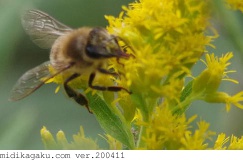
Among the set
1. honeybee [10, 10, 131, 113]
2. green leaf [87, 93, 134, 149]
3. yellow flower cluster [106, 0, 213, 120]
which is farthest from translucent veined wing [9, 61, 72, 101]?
yellow flower cluster [106, 0, 213, 120]

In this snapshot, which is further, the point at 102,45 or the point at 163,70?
the point at 102,45

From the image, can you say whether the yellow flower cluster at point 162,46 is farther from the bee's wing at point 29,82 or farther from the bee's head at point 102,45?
the bee's wing at point 29,82

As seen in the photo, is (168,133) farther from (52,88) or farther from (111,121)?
(52,88)

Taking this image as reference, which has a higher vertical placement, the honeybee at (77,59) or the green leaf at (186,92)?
the honeybee at (77,59)

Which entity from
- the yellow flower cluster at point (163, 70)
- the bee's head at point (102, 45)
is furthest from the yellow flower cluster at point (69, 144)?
the bee's head at point (102, 45)

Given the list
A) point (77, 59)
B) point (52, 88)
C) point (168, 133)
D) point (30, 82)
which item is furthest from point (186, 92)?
point (52, 88)
